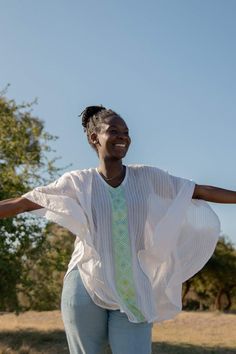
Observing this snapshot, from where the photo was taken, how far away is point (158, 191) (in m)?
3.15

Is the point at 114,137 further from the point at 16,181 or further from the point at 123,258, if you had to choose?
the point at 16,181

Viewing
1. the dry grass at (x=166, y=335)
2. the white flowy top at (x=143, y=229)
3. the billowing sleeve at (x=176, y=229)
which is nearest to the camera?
the white flowy top at (x=143, y=229)

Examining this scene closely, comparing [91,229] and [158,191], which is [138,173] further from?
[91,229]

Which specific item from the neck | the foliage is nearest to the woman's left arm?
the neck

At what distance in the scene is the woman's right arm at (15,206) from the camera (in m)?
2.93

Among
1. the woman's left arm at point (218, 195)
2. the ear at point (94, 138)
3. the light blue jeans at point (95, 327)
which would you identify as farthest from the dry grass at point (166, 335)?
the woman's left arm at point (218, 195)

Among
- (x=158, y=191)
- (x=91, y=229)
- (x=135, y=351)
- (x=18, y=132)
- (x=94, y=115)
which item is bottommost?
(x=135, y=351)

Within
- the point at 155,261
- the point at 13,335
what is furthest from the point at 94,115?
the point at 13,335

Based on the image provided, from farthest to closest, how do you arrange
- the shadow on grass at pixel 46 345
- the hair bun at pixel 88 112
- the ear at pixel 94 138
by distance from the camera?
the shadow on grass at pixel 46 345
the hair bun at pixel 88 112
the ear at pixel 94 138

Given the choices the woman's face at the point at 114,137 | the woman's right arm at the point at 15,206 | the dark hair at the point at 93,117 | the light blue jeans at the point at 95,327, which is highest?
the dark hair at the point at 93,117

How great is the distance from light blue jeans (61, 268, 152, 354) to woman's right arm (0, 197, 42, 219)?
43 cm

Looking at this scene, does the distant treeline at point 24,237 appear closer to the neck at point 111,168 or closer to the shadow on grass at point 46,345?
the shadow on grass at point 46,345

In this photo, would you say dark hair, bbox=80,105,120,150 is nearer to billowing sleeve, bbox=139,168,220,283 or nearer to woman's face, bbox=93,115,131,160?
woman's face, bbox=93,115,131,160

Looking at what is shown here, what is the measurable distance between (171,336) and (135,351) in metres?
12.5
